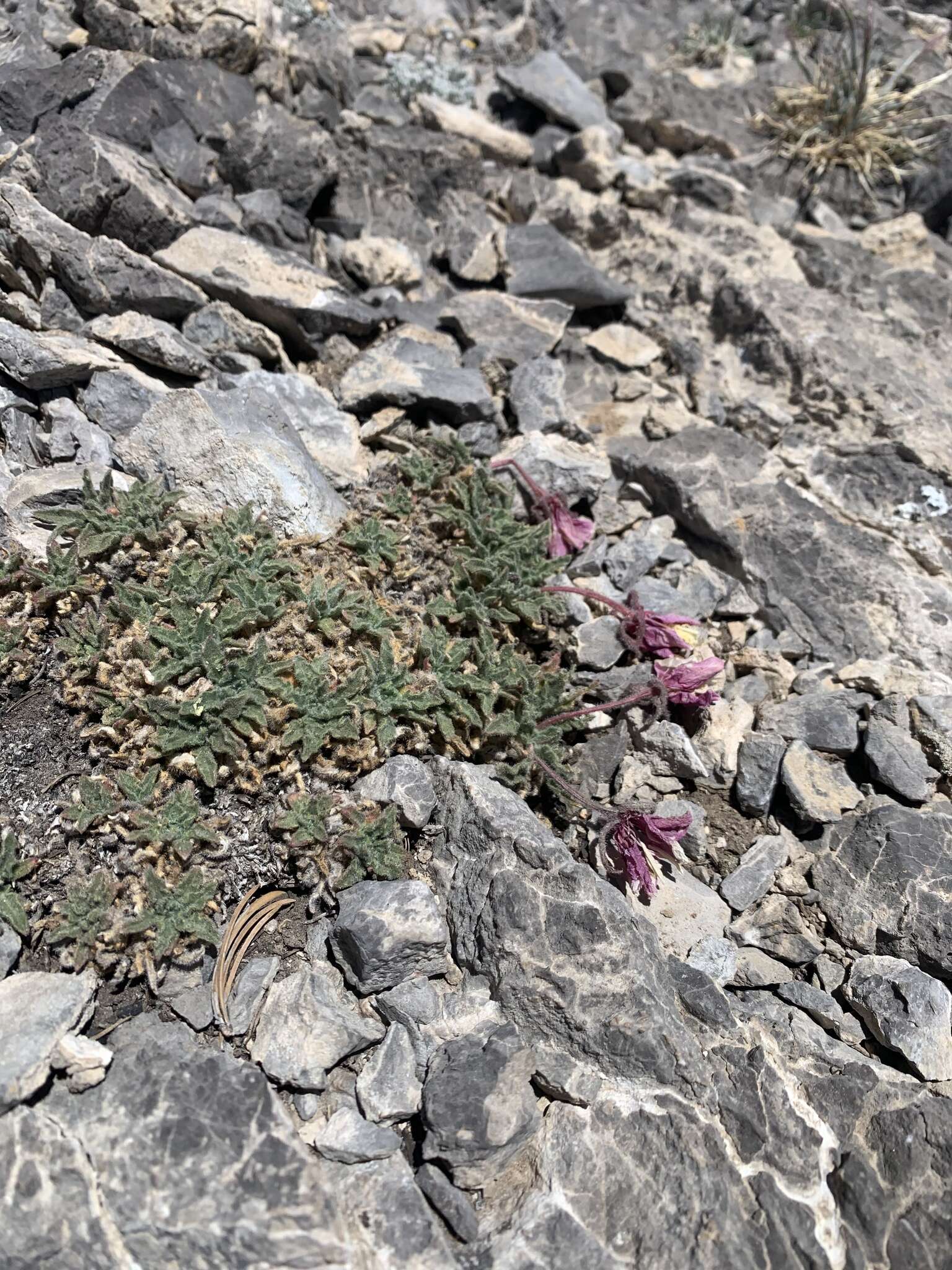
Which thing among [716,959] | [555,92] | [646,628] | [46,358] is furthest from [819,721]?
[555,92]

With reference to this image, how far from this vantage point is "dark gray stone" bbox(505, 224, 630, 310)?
5527 mm

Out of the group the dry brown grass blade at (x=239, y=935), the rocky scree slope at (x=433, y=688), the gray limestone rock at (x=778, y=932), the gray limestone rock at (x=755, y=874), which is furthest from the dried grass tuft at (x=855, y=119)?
the dry brown grass blade at (x=239, y=935)

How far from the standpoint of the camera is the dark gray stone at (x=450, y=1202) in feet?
8.73

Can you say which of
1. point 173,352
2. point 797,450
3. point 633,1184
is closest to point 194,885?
point 633,1184

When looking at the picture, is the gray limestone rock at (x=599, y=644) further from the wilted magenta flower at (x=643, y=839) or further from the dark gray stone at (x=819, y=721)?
the wilted magenta flower at (x=643, y=839)

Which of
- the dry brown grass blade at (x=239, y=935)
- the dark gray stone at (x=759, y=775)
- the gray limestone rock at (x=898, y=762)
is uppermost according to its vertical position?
the gray limestone rock at (x=898, y=762)

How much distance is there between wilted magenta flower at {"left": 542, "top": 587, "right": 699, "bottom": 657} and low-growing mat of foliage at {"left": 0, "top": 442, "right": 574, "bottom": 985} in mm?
268

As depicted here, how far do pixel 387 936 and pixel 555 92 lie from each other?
646 cm

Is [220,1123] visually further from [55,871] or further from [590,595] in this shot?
[590,595]

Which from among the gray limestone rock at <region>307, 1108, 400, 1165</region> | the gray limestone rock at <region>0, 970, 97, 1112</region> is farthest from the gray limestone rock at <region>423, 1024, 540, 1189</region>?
the gray limestone rock at <region>0, 970, 97, 1112</region>

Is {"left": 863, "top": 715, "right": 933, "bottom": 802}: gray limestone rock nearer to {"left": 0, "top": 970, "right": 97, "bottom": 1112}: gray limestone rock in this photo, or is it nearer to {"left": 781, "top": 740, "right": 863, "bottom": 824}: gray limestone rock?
{"left": 781, "top": 740, "right": 863, "bottom": 824}: gray limestone rock

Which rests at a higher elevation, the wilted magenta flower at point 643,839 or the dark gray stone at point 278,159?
the dark gray stone at point 278,159

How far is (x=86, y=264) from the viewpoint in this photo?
14.6ft

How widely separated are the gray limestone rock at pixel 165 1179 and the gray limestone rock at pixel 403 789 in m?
1.07
